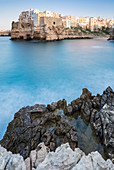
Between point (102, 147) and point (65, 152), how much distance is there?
140cm

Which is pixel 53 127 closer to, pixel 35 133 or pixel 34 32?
pixel 35 133

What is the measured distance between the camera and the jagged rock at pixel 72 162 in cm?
213

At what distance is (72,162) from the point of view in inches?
87.5

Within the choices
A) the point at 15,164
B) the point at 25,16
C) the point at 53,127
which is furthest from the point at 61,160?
the point at 25,16

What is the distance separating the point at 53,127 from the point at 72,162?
5.79 feet

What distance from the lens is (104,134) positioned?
3.40 metres

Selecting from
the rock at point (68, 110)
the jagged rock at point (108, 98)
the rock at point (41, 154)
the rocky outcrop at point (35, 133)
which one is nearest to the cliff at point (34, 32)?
the jagged rock at point (108, 98)

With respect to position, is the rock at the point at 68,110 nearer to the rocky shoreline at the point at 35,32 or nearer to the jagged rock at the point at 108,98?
the jagged rock at the point at 108,98

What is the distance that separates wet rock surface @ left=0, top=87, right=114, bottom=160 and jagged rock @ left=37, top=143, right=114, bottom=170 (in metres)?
0.91

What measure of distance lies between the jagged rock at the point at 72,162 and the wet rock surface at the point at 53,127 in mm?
912

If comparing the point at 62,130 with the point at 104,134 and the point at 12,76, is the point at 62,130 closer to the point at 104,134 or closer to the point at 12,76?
the point at 104,134

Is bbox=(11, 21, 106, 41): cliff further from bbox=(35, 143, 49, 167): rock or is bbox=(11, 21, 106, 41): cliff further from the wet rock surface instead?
bbox=(35, 143, 49, 167): rock

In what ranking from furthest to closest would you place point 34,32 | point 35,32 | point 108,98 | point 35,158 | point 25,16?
point 25,16 → point 34,32 → point 35,32 → point 108,98 → point 35,158

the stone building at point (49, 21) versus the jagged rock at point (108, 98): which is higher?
the stone building at point (49, 21)
